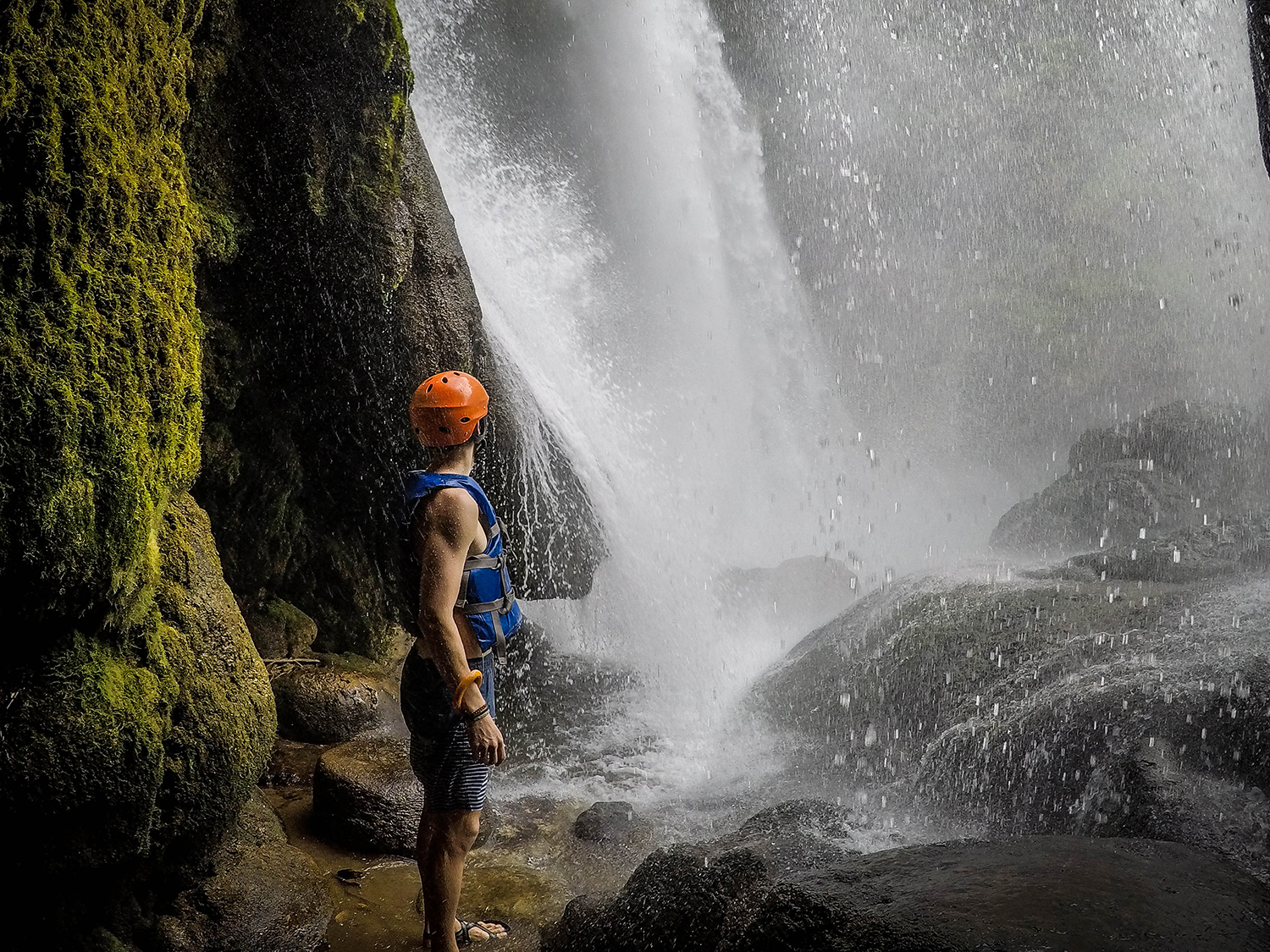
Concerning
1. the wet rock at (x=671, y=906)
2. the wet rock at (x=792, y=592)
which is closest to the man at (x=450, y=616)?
the wet rock at (x=671, y=906)

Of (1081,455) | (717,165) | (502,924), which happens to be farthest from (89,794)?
(717,165)

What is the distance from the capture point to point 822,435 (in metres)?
22.9

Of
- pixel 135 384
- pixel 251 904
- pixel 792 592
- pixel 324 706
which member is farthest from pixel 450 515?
pixel 792 592

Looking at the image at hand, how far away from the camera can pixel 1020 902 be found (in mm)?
2146

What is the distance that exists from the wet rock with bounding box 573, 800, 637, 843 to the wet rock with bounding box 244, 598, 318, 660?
2.46 meters

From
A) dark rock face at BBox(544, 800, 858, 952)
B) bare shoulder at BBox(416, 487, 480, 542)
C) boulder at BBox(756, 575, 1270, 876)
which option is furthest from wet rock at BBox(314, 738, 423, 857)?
boulder at BBox(756, 575, 1270, 876)

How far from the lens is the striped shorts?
9.37ft

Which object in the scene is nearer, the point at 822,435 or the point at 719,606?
the point at 719,606

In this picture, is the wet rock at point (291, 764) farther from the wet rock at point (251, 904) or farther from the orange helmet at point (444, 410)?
the orange helmet at point (444, 410)

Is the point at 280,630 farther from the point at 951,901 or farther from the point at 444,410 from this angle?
the point at 951,901

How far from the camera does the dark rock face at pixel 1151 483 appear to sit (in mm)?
12312

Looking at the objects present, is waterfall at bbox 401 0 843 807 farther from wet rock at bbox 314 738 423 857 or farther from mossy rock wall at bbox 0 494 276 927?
mossy rock wall at bbox 0 494 276 927

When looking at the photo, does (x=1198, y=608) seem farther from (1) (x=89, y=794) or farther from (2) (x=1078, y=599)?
(1) (x=89, y=794)

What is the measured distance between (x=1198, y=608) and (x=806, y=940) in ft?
14.0
